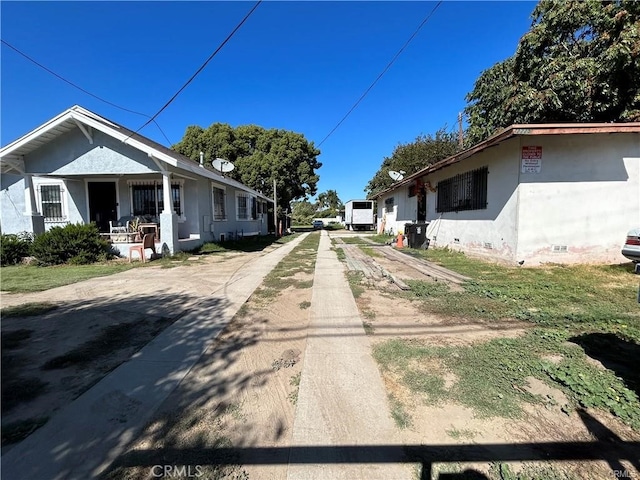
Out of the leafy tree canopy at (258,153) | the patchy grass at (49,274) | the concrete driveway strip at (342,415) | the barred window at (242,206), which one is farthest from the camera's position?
the leafy tree canopy at (258,153)

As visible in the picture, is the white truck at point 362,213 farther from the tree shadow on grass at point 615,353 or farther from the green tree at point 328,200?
the green tree at point 328,200

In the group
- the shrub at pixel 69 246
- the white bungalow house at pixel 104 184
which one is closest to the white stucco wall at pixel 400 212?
the white bungalow house at pixel 104 184

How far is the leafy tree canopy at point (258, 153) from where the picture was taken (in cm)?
→ 3117

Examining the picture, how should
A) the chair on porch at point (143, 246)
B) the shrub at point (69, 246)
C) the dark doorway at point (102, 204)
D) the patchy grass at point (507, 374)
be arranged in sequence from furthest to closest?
the dark doorway at point (102, 204) < the chair on porch at point (143, 246) < the shrub at point (69, 246) < the patchy grass at point (507, 374)

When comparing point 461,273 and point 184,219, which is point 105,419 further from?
point 184,219

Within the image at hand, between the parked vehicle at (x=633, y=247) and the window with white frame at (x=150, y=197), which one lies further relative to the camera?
the window with white frame at (x=150, y=197)

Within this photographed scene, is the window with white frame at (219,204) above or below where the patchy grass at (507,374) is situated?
above

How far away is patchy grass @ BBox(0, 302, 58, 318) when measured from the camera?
4.69m

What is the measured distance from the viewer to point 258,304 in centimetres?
522

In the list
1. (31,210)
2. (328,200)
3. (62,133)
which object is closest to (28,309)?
(31,210)

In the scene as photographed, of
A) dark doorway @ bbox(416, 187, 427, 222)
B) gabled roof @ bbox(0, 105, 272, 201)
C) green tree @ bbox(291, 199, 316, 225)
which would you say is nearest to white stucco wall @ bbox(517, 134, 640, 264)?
dark doorway @ bbox(416, 187, 427, 222)

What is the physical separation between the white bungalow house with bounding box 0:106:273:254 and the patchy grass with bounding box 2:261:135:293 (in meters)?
1.80

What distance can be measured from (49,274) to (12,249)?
137 inches

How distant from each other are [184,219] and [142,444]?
1241cm
